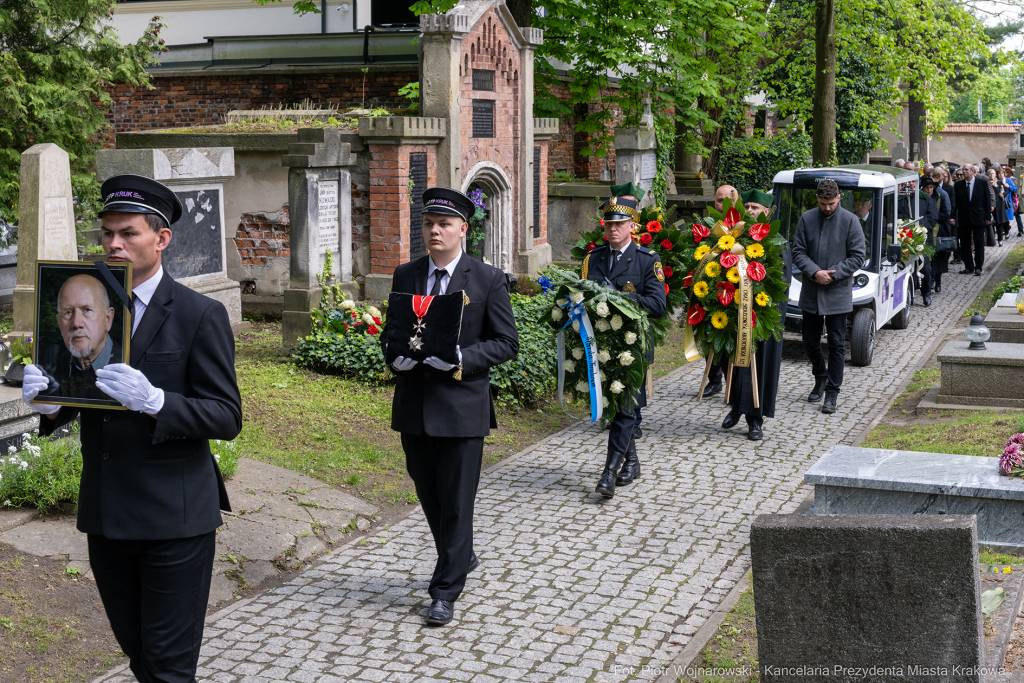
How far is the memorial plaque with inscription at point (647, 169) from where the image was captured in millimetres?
16609

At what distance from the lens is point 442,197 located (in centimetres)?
532

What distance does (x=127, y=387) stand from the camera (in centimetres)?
314

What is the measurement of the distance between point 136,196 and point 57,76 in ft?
48.8

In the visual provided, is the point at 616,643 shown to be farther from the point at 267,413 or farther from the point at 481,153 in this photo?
the point at 481,153

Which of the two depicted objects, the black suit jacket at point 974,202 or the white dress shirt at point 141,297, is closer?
the white dress shirt at point 141,297

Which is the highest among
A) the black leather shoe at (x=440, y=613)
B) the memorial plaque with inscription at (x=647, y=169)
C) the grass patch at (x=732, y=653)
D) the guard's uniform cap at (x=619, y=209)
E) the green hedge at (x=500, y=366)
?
the memorial plaque with inscription at (x=647, y=169)

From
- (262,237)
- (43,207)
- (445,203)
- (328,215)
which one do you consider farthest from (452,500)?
(262,237)

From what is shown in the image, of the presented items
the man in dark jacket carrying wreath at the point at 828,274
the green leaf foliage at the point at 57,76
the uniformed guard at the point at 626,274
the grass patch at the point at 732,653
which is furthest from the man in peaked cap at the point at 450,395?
the green leaf foliage at the point at 57,76

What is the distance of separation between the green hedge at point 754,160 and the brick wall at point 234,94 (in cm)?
924

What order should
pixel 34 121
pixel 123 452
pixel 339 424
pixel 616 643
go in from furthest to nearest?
pixel 34 121 → pixel 339 424 → pixel 616 643 → pixel 123 452

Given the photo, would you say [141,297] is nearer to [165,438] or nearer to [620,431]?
[165,438]

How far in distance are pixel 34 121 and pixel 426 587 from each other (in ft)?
43.9

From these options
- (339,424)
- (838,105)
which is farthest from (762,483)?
(838,105)

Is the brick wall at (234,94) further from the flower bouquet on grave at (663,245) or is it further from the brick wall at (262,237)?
the flower bouquet on grave at (663,245)
